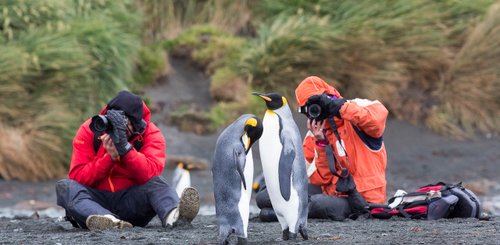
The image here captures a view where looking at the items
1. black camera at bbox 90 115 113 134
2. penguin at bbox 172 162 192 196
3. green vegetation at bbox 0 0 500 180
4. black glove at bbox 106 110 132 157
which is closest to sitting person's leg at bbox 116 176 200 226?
black glove at bbox 106 110 132 157

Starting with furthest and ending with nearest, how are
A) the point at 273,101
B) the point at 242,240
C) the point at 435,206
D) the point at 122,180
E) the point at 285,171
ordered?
the point at 435,206 → the point at 122,180 → the point at 273,101 → the point at 285,171 → the point at 242,240

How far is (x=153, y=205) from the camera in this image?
23.1 feet

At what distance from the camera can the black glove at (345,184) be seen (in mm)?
7379

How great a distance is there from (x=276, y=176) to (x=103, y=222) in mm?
1304

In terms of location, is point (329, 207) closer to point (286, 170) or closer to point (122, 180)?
point (122, 180)

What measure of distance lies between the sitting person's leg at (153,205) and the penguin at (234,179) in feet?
3.53

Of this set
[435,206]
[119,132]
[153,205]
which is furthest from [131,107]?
[435,206]

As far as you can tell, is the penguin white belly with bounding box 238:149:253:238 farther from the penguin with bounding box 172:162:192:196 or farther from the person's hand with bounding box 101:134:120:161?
the penguin with bounding box 172:162:192:196

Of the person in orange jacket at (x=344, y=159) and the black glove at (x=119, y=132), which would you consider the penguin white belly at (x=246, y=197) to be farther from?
the person in orange jacket at (x=344, y=159)

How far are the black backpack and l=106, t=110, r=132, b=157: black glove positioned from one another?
1.68m

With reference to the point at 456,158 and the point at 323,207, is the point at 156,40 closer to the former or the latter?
the point at 456,158

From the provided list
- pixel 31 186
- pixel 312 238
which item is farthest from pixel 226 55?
pixel 312 238

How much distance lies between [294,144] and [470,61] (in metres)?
8.47

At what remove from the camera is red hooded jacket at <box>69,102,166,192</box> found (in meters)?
6.92
